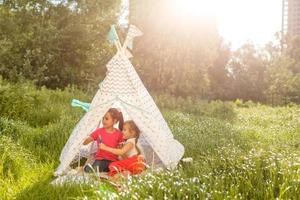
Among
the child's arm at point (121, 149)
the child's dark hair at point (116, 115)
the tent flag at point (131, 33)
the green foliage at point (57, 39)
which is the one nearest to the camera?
the child's arm at point (121, 149)

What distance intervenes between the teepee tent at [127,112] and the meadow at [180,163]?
32cm

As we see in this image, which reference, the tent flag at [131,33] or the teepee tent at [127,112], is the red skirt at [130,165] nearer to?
the teepee tent at [127,112]

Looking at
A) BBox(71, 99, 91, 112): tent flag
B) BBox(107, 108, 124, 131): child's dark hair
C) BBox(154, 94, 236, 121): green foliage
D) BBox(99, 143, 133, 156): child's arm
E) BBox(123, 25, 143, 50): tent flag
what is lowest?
BBox(154, 94, 236, 121): green foliage

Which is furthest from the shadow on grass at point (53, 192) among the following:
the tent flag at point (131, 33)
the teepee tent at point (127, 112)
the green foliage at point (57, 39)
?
the green foliage at point (57, 39)

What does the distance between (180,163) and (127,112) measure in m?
1.09

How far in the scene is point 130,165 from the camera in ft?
22.9

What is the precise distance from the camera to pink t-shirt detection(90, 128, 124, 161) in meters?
7.31

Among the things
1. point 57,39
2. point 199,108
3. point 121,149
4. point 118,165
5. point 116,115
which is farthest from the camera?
point 57,39

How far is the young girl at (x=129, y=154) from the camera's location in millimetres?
6914

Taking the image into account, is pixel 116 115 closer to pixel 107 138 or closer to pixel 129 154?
pixel 107 138

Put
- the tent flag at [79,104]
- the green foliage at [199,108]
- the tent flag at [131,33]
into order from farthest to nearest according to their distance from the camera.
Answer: the green foliage at [199,108], the tent flag at [79,104], the tent flag at [131,33]

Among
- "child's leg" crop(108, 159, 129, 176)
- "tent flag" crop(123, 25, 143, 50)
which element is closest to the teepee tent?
"tent flag" crop(123, 25, 143, 50)

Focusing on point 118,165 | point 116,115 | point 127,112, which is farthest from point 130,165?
point 116,115

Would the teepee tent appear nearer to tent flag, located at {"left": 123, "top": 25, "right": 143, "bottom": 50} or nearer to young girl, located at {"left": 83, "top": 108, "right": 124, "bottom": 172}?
tent flag, located at {"left": 123, "top": 25, "right": 143, "bottom": 50}
